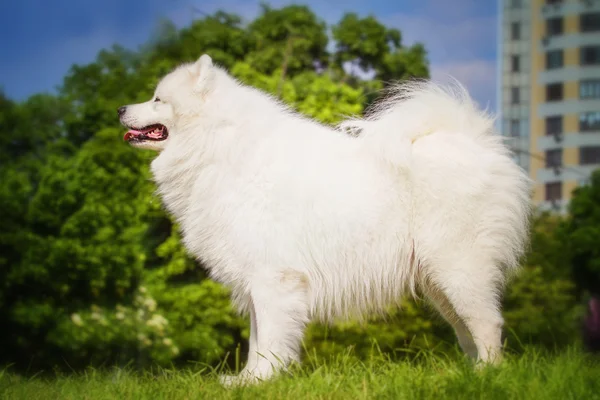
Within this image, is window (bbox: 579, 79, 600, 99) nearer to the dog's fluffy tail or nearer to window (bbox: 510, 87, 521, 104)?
window (bbox: 510, 87, 521, 104)

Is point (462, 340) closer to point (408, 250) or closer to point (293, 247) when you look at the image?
point (408, 250)

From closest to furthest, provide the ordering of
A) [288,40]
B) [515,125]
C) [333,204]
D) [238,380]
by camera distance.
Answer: [238,380] → [333,204] → [288,40] → [515,125]

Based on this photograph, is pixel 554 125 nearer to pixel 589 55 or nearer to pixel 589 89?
pixel 589 89

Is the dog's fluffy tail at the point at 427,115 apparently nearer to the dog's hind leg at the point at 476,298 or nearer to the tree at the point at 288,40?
the dog's hind leg at the point at 476,298

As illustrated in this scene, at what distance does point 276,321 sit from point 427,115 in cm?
168

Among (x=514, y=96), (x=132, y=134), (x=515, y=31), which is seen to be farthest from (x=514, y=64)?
(x=132, y=134)

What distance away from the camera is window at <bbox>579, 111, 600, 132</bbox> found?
1667cm

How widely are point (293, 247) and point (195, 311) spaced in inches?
251

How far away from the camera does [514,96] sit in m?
16.5

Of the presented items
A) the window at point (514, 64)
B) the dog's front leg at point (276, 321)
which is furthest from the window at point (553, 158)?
the dog's front leg at point (276, 321)

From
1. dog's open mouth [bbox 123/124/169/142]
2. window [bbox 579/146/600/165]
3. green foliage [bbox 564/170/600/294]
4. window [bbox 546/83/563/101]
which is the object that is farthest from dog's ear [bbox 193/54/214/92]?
window [bbox 546/83/563/101]

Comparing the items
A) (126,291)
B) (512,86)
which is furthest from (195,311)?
(512,86)

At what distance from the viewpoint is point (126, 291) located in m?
11.1

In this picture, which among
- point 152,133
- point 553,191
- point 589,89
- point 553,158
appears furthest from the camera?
point 589,89
